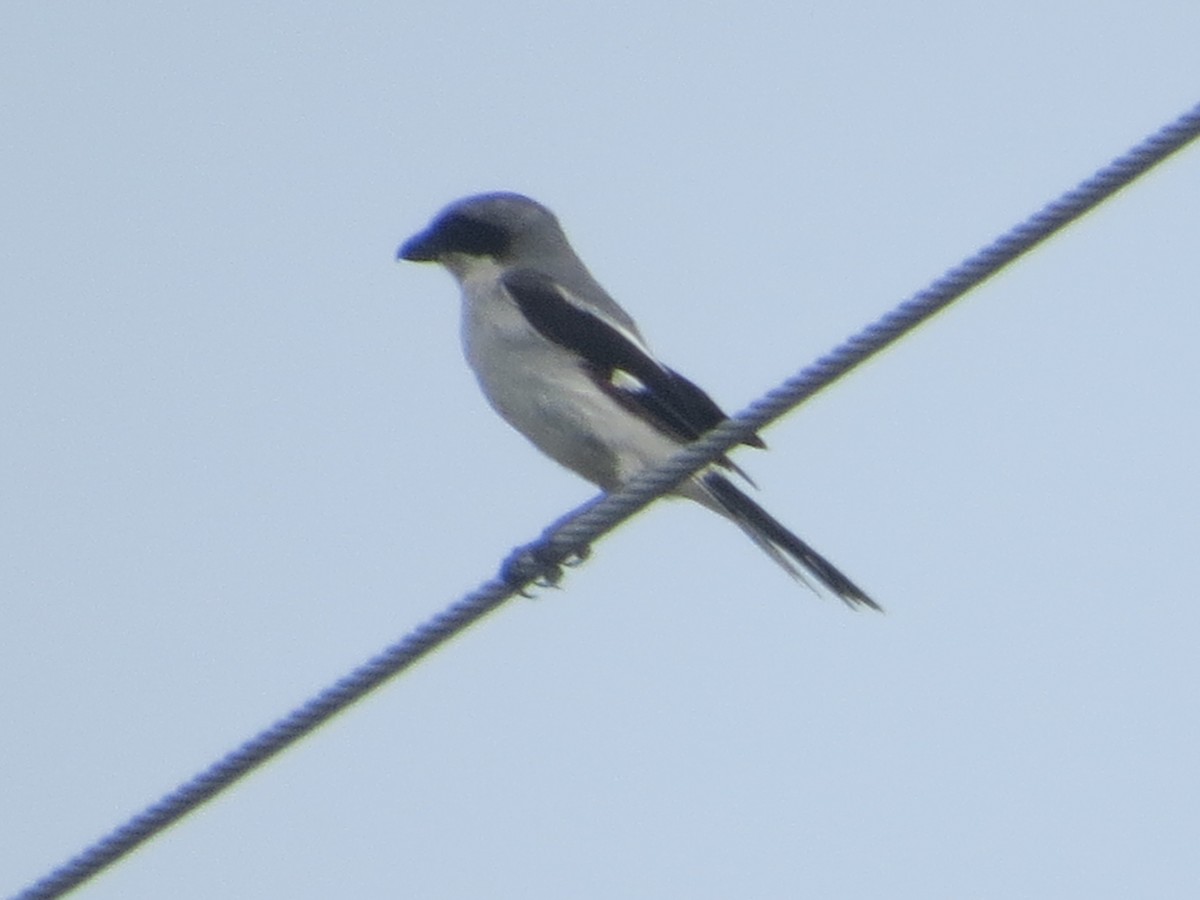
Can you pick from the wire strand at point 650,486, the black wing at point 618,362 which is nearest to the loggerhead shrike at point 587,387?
the black wing at point 618,362

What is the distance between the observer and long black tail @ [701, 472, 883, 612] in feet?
16.6

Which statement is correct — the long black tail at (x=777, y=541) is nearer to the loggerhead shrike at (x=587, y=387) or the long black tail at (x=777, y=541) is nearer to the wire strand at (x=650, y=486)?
the loggerhead shrike at (x=587, y=387)

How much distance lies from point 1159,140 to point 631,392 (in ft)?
8.70

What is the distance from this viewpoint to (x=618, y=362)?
5.80m

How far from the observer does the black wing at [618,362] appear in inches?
222

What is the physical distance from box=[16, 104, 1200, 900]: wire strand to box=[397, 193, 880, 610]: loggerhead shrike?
122 cm

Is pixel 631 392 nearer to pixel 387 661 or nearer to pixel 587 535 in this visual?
pixel 587 535

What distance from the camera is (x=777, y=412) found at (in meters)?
3.63

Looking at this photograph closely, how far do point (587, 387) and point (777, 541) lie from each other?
0.77 m

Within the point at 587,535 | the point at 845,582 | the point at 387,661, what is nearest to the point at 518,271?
the point at 845,582

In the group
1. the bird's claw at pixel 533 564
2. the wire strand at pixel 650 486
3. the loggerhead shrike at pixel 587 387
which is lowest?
the wire strand at pixel 650 486

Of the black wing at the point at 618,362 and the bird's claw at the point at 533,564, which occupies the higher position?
the black wing at the point at 618,362

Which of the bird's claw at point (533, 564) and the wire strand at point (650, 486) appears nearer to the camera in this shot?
the wire strand at point (650, 486)

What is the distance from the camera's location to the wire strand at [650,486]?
325 cm
